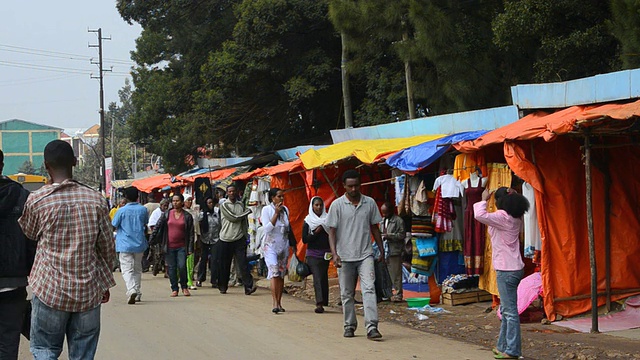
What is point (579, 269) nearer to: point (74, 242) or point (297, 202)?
point (74, 242)

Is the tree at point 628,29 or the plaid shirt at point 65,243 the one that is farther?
the tree at point 628,29

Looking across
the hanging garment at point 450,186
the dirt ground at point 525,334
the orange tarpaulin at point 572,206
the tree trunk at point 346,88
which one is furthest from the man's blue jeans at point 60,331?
the tree trunk at point 346,88

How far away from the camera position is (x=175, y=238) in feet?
48.7

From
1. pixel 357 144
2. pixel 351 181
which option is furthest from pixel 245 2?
pixel 351 181

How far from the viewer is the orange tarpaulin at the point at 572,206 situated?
34.0 ft

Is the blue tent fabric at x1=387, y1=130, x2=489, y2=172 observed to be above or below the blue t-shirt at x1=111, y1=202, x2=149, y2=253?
above

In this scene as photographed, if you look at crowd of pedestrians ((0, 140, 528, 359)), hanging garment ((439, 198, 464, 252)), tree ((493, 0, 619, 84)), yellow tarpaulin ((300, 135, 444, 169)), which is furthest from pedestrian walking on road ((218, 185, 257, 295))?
tree ((493, 0, 619, 84))

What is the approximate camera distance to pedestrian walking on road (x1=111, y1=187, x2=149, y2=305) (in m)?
13.9

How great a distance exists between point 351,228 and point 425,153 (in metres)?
2.70

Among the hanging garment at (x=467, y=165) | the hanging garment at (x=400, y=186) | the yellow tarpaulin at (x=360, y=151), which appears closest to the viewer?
the hanging garment at (x=467, y=165)

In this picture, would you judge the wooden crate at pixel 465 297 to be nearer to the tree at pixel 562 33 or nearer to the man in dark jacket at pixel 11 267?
the tree at pixel 562 33

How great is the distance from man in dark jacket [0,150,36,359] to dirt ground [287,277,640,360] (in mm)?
5152

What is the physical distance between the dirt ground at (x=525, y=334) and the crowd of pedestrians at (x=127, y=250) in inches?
32.8

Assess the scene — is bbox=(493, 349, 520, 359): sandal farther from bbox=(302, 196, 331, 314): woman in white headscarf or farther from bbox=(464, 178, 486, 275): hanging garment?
bbox=(302, 196, 331, 314): woman in white headscarf
